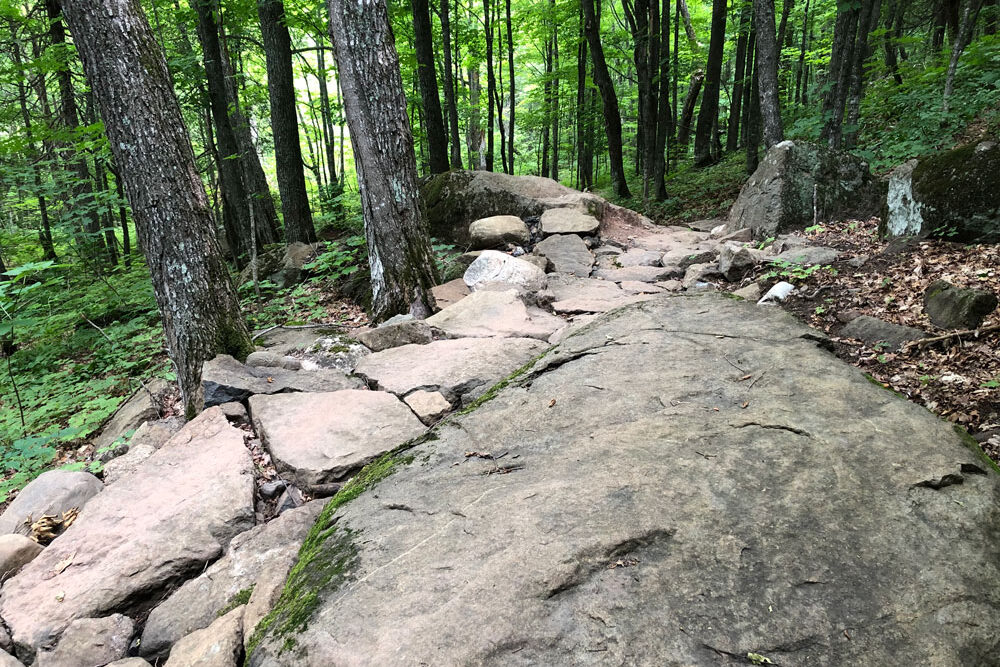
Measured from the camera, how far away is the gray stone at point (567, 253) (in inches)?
284

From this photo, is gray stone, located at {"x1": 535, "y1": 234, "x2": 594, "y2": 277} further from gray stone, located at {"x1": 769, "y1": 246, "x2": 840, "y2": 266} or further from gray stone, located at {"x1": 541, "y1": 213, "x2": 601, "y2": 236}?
gray stone, located at {"x1": 769, "y1": 246, "x2": 840, "y2": 266}

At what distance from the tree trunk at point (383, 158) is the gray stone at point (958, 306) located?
179 inches

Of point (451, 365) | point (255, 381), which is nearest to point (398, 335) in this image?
point (451, 365)

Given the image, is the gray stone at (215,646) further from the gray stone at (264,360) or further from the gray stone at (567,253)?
the gray stone at (567,253)

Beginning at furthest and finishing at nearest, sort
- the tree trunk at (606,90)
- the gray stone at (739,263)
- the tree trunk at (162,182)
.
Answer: the tree trunk at (606,90) < the gray stone at (739,263) < the tree trunk at (162,182)

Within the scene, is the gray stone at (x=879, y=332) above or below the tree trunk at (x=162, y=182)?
below

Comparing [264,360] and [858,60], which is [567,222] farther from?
[858,60]

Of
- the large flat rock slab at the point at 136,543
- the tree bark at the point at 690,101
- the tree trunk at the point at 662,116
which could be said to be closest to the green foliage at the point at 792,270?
the large flat rock slab at the point at 136,543

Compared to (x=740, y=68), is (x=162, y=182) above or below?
below

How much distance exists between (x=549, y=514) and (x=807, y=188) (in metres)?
7.33

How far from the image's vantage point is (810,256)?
5492 mm

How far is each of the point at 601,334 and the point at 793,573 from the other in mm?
2188

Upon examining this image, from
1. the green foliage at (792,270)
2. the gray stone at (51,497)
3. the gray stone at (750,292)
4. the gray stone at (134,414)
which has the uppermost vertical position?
the green foliage at (792,270)

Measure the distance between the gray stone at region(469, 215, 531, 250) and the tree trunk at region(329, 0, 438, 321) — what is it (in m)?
1.80
